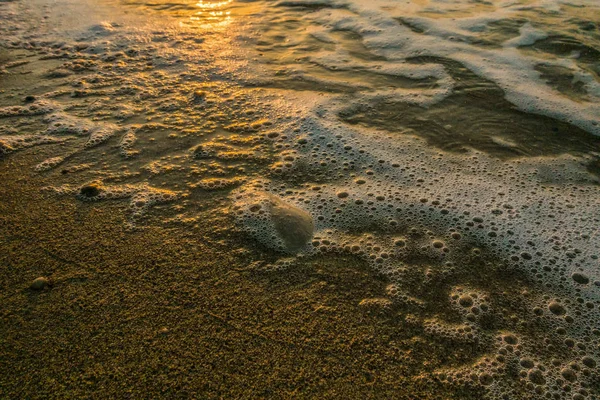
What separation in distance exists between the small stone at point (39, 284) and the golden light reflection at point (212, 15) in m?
3.70

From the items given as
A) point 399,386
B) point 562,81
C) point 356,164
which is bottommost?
point 399,386

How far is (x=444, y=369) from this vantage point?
1728mm

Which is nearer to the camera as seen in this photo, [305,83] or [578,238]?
[578,238]

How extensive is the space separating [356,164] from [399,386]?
1.51 metres

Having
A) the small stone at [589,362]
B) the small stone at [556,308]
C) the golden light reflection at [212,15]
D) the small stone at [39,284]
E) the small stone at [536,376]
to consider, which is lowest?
the small stone at [536,376]

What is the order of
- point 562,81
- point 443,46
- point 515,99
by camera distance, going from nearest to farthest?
point 515,99
point 562,81
point 443,46

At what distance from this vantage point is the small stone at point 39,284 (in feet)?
6.46

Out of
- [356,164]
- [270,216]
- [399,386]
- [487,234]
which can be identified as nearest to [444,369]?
[399,386]

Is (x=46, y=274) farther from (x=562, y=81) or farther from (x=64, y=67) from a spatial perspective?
(x=562, y=81)

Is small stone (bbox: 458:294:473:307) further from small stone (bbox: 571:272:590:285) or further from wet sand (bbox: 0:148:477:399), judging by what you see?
small stone (bbox: 571:272:590:285)

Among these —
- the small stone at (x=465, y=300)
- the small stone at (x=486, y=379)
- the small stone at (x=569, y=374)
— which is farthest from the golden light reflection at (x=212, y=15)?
the small stone at (x=569, y=374)

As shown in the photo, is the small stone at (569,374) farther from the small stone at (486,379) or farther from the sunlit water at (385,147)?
the small stone at (486,379)

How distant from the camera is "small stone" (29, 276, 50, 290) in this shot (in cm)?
197

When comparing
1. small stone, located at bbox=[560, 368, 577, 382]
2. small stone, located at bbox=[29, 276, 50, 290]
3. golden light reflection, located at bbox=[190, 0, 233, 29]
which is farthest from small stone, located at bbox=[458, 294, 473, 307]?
golden light reflection, located at bbox=[190, 0, 233, 29]
